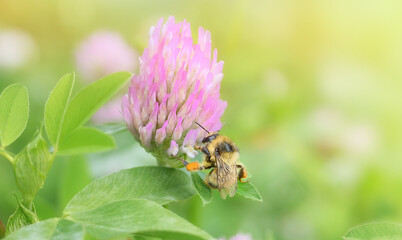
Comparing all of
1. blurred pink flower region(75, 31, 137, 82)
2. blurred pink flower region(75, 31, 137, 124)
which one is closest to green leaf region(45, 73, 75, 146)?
blurred pink flower region(75, 31, 137, 124)

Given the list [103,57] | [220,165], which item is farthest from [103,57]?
[220,165]

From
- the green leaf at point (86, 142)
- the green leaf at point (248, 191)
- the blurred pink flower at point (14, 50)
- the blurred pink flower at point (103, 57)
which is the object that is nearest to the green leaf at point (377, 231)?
the green leaf at point (248, 191)

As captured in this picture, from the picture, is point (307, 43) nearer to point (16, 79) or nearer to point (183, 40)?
point (16, 79)

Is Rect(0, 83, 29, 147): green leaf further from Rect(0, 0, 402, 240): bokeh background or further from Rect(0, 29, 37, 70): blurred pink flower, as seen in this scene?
Rect(0, 29, 37, 70): blurred pink flower

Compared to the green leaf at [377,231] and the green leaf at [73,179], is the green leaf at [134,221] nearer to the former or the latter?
the green leaf at [377,231]

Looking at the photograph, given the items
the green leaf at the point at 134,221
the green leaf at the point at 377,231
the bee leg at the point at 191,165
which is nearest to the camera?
the green leaf at the point at 134,221

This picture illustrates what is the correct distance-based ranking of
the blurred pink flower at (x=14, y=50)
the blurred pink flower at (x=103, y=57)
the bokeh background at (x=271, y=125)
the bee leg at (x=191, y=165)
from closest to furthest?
the bee leg at (x=191, y=165), the bokeh background at (x=271, y=125), the blurred pink flower at (x=103, y=57), the blurred pink flower at (x=14, y=50)

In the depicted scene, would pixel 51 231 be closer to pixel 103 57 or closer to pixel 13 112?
pixel 13 112
